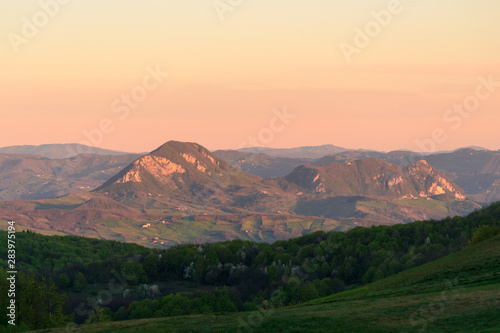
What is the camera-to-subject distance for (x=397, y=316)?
162 ft

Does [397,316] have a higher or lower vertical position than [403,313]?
lower

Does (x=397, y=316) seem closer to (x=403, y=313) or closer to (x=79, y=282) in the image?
(x=403, y=313)

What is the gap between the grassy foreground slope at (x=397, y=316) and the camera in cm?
4569

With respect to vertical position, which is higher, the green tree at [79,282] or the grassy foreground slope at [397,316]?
the grassy foreground slope at [397,316]

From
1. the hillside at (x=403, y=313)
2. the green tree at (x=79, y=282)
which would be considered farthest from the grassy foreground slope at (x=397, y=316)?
the green tree at (x=79, y=282)

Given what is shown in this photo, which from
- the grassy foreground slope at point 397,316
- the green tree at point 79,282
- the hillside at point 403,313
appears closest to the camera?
the grassy foreground slope at point 397,316

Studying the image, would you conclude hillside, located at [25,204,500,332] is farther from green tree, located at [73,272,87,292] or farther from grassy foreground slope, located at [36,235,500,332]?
green tree, located at [73,272,87,292]

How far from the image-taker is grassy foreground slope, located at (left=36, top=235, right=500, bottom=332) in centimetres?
4569

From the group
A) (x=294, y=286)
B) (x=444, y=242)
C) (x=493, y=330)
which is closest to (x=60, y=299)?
(x=294, y=286)

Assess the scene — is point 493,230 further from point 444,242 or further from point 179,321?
point 179,321

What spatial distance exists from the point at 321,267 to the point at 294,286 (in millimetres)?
37376

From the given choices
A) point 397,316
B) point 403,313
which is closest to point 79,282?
point 403,313

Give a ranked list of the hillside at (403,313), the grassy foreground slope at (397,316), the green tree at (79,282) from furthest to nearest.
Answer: the green tree at (79,282), the hillside at (403,313), the grassy foreground slope at (397,316)

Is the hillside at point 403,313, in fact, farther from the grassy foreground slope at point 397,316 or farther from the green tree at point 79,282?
the green tree at point 79,282
